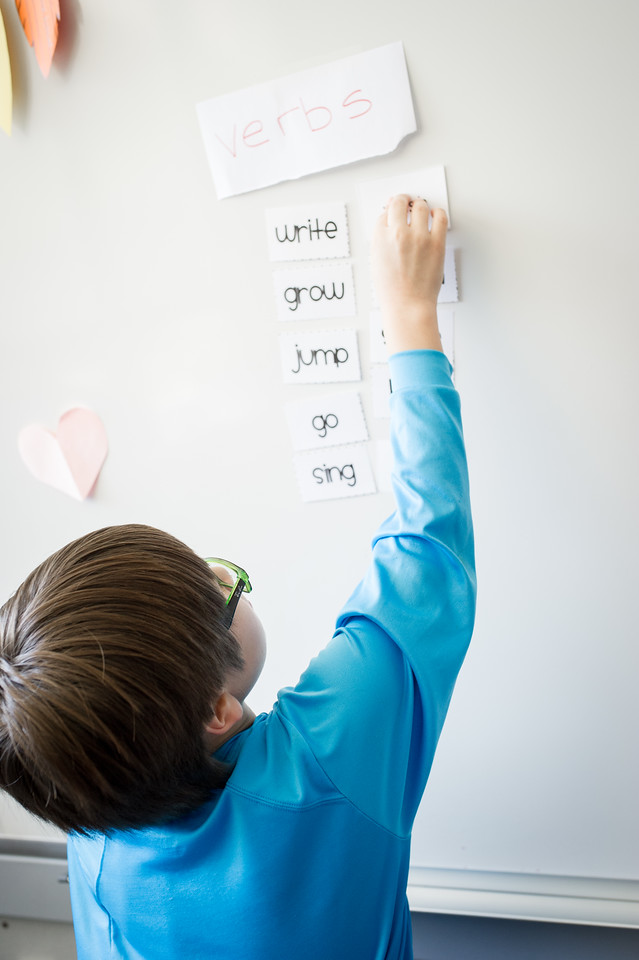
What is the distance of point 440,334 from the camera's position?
2.26ft

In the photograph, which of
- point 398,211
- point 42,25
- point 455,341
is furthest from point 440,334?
point 42,25

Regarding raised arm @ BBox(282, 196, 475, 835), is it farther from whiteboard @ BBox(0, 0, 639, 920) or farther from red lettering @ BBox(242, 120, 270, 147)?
red lettering @ BBox(242, 120, 270, 147)

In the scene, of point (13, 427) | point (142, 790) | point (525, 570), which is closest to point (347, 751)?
point (142, 790)

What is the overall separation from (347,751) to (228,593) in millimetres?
158

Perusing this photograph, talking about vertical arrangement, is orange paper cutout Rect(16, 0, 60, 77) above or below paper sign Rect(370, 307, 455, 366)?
above

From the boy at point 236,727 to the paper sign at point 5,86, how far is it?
1.60 feet

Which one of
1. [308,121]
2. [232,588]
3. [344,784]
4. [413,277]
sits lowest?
[344,784]

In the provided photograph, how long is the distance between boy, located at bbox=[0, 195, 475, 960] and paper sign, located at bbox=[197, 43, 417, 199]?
127 mm

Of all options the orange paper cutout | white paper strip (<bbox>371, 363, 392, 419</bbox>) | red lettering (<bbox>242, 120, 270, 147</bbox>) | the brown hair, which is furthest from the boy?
the orange paper cutout

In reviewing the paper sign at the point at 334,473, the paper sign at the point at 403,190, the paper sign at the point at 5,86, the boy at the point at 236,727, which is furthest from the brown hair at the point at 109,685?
the paper sign at the point at 5,86

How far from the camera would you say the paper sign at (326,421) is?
750mm

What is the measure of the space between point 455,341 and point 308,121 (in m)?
0.25

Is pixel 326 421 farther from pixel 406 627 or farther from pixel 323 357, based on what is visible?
pixel 406 627

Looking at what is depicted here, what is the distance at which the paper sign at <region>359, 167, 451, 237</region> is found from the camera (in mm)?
658
